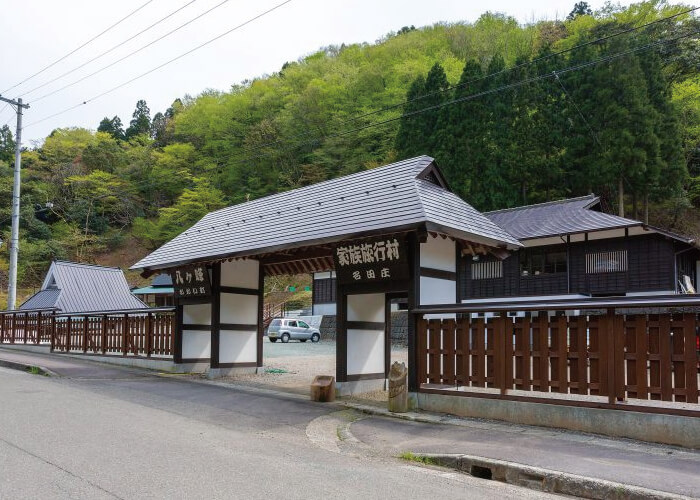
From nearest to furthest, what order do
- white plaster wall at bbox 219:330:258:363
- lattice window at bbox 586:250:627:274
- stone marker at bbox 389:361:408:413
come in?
stone marker at bbox 389:361:408:413
white plaster wall at bbox 219:330:258:363
lattice window at bbox 586:250:627:274

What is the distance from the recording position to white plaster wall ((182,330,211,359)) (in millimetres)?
16781

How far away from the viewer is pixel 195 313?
16688 millimetres

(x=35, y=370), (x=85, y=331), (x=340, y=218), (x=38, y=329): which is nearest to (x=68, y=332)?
(x=85, y=331)

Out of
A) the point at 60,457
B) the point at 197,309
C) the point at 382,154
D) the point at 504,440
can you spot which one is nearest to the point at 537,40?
the point at 382,154

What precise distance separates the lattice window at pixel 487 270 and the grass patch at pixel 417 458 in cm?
2406

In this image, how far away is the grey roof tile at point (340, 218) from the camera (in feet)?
36.2

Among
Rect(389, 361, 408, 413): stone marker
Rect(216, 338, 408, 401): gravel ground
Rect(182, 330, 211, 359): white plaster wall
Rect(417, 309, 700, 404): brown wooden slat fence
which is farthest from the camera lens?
Rect(182, 330, 211, 359): white plaster wall

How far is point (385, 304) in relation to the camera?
43.6 ft

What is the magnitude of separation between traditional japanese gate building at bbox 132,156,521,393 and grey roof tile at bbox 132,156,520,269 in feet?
0.12

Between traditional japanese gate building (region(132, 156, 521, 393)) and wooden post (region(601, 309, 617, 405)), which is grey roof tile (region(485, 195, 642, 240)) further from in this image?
wooden post (region(601, 309, 617, 405))

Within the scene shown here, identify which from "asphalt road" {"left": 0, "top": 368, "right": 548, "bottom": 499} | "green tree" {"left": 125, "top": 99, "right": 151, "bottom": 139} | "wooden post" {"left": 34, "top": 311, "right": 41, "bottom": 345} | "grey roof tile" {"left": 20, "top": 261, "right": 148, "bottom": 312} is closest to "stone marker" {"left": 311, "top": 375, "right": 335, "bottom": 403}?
"asphalt road" {"left": 0, "top": 368, "right": 548, "bottom": 499}

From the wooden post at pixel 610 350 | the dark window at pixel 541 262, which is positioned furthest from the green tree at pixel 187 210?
the wooden post at pixel 610 350

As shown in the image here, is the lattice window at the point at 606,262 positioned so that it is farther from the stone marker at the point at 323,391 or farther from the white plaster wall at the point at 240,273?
the stone marker at the point at 323,391

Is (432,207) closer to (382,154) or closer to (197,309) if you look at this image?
(197,309)
